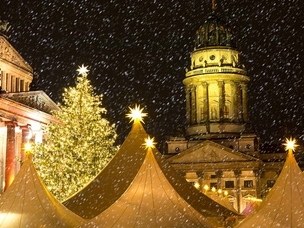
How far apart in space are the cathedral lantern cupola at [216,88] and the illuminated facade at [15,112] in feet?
97.8

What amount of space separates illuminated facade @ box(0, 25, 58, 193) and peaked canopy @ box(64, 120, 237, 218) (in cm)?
2119

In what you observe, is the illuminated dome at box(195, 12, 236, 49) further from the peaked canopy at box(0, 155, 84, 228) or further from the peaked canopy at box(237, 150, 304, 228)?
the peaked canopy at box(237, 150, 304, 228)

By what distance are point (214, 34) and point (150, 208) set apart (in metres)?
65.5

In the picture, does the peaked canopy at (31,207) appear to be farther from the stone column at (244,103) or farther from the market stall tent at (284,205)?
the stone column at (244,103)

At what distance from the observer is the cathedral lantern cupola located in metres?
75.3

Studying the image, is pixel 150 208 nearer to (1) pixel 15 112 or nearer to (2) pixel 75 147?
(2) pixel 75 147

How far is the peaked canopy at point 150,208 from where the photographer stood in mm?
14352

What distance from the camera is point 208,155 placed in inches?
2800

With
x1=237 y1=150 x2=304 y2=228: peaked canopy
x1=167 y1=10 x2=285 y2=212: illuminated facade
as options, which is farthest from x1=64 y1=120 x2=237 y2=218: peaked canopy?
x1=167 y1=10 x2=285 y2=212: illuminated facade

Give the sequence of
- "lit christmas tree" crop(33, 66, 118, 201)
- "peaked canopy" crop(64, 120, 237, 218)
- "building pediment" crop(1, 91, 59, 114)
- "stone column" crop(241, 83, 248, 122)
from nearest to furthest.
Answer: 1. "peaked canopy" crop(64, 120, 237, 218)
2. "lit christmas tree" crop(33, 66, 118, 201)
3. "building pediment" crop(1, 91, 59, 114)
4. "stone column" crop(241, 83, 248, 122)

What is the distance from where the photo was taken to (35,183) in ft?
54.8

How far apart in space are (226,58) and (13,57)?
34911 mm

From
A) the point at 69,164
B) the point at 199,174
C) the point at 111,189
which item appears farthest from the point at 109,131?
the point at 199,174

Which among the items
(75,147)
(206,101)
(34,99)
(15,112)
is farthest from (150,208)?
(206,101)
